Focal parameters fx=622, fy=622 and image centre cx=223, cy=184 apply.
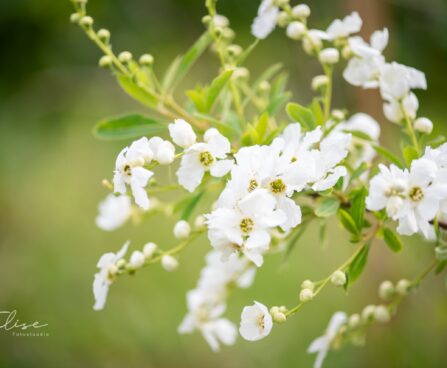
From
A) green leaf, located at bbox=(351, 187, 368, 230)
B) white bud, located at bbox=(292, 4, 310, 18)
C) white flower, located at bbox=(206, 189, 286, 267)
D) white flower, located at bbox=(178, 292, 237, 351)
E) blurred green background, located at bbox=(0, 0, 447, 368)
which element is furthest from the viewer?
blurred green background, located at bbox=(0, 0, 447, 368)

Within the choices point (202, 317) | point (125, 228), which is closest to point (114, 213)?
point (202, 317)

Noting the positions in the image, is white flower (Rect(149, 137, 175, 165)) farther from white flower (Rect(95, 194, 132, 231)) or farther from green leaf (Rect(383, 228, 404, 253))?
white flower (Rect(95, 194, 132, 231))

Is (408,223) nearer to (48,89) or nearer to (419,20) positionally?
(419,20)

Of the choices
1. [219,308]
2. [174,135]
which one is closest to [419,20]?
[219,308]

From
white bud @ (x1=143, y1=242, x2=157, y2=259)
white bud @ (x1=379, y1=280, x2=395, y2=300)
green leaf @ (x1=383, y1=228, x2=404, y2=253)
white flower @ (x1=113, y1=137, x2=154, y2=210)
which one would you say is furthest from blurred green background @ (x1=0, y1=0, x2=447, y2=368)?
white flower @ (x1=113, y1=137, x2=154, y2=210)

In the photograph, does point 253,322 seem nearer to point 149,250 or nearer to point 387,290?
point 149,250

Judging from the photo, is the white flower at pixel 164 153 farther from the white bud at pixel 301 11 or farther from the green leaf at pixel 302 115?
the white bud at pixel 301 11
